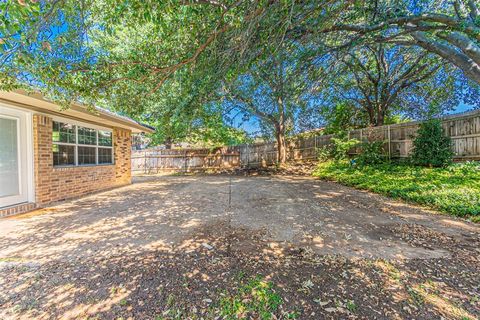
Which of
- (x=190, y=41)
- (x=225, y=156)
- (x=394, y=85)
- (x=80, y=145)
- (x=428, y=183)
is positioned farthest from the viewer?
(x=225, y=156)

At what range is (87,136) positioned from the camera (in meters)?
6.99

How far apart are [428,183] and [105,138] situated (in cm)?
1029

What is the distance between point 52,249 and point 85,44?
10.7ft

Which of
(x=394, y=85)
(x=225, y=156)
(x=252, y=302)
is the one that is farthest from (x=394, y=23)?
(x=225, y=156)

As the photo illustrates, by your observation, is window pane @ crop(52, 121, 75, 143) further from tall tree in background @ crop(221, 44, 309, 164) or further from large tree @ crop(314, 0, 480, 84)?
large tree @ crop(314, 0, 480, 84)

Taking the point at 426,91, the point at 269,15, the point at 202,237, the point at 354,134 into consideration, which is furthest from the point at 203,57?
the point at 426,91

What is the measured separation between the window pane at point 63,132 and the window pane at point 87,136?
276 millimetres

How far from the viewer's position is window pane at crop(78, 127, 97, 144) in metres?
6.71

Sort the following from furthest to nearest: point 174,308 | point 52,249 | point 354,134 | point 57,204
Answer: point 354,134
point 57,204
point 52,249
point 174,308

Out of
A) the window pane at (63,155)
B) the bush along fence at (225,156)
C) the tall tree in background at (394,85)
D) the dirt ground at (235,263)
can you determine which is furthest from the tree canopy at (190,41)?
the bush along fence at (225,156)

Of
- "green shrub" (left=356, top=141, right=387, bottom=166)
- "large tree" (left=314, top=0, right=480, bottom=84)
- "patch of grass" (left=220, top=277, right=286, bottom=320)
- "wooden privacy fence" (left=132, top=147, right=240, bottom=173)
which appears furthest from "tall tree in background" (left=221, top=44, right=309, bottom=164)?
"green shrub" (left=356, top=141, right=387, bottom=166)

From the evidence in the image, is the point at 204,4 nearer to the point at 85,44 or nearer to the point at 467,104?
the point at 85,44

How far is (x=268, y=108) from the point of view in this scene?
11734 millimetres

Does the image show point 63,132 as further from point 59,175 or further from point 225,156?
point 225,156
